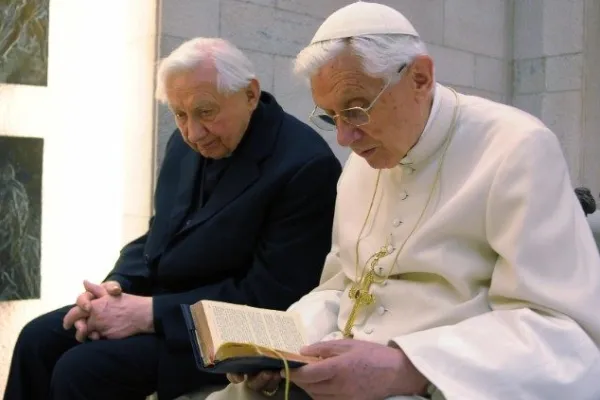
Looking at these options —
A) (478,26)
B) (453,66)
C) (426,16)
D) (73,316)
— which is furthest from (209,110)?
(478,26)

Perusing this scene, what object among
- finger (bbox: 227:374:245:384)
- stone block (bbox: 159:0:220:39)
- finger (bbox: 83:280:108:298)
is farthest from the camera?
stone block (bbox: 159:0:220:39)

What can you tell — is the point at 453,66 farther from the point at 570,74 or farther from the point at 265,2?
the point at 265,2

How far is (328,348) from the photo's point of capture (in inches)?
66.6

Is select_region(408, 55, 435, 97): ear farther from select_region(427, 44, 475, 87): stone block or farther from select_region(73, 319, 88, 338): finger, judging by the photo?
select_region(427, 44, 475, 87): stone block

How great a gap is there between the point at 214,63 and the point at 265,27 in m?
Answer: 1.30

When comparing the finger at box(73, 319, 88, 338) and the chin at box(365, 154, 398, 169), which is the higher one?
the chin at box(365, 154, 398, 169)

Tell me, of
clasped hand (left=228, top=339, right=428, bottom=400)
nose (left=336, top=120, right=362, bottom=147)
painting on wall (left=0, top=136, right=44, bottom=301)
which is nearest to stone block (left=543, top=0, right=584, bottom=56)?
painting on wall (left=0, top=136, right=44, bottom=301)

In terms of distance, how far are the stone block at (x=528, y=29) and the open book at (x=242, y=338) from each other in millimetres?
3356

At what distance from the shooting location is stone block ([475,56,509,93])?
4.71 meters

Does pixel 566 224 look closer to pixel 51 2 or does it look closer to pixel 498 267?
pixel 498 267

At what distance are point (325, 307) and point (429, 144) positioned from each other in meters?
0.53

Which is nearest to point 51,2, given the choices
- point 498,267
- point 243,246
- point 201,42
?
point 201,42

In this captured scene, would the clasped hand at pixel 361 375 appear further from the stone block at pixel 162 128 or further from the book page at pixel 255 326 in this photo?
the stone block at pixel 162 128

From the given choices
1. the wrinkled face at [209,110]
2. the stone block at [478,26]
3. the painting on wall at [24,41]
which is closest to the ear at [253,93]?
the wrinkled face at [209,110]
